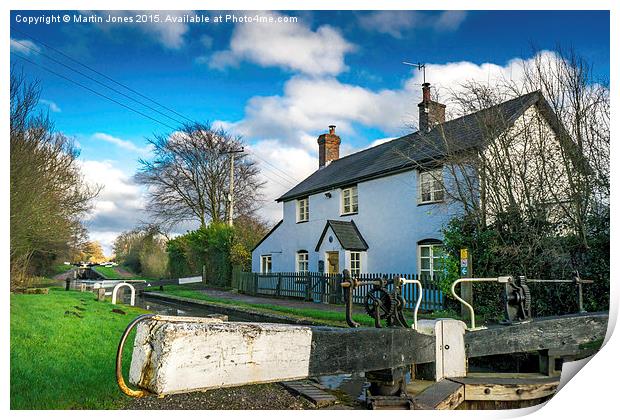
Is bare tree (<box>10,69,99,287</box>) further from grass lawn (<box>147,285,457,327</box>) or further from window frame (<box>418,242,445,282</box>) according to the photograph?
window frame (<box>418,242,445,282</box>)

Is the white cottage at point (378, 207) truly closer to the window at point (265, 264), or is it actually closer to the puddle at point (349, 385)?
the window at point (265, 264)

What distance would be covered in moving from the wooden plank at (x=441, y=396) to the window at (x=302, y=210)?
9028mm

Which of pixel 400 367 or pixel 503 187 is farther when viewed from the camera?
pixel 503 187

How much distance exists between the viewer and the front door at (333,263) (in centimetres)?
1061

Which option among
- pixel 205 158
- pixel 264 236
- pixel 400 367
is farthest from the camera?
pixel 264 236

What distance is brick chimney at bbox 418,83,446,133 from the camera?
5.93m

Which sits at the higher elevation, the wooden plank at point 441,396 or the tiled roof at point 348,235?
the tiled roof at point 348,235

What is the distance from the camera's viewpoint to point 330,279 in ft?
33.1

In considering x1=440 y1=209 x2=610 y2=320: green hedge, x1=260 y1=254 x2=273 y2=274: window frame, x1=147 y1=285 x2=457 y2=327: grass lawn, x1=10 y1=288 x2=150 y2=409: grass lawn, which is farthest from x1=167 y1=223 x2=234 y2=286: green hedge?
x1=440 y1=209 x2=610 y2=320: green hedge

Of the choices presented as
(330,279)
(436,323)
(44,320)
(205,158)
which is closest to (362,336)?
(436,323)

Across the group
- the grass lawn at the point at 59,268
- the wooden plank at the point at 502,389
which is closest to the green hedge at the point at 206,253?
the grass lawn at the point at 59,268

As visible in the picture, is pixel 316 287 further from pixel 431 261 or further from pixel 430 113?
pixel 430 113
